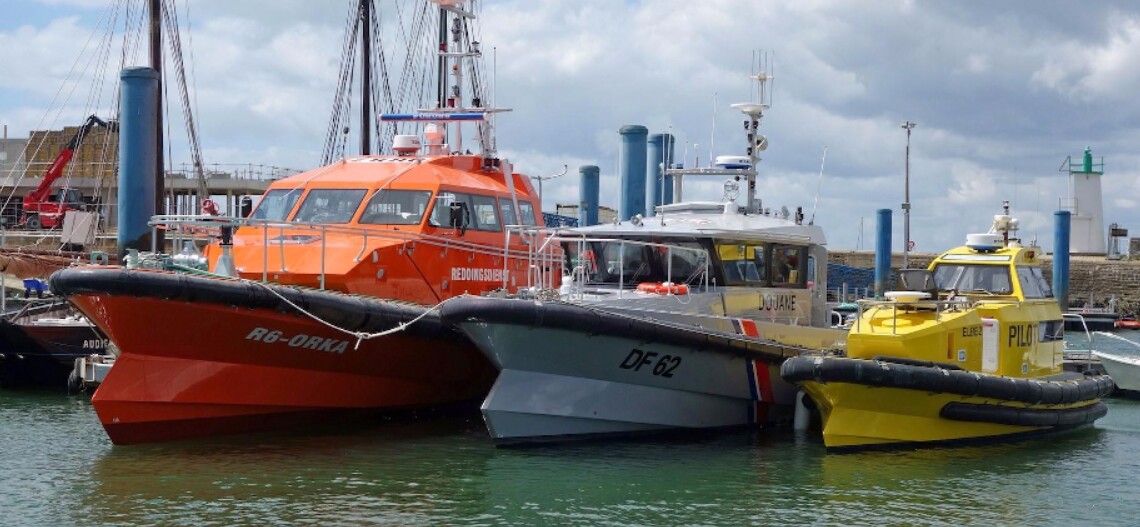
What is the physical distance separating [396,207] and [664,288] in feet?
11.0

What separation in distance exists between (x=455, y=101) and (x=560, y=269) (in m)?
3.31

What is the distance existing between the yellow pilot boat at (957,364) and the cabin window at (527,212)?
462 centimetres

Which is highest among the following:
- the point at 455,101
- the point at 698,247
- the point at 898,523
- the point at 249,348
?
the point at 455,101

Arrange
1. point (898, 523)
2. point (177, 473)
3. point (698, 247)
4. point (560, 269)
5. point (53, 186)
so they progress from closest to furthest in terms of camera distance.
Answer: point (898, 523)
point (177, 473)
point (698, 247)
point (560, 269)
point (53, 186)

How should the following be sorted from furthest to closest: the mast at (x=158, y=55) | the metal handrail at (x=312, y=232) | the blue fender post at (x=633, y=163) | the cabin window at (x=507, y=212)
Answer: the blue fender post at (x=633, y=163), the mast at (x=158, y=55), the cabin window at (x=507, y=212), the metal handrail at (x=312, y=232)

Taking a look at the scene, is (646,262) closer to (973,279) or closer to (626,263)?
(626,263)

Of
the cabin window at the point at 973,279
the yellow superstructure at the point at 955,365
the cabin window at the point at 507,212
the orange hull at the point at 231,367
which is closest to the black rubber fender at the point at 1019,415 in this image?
the yellow superstructure at the point at 955,365

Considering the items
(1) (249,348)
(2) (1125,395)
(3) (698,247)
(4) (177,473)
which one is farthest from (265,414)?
(2) (1125,395)

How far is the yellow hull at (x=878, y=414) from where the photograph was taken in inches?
532

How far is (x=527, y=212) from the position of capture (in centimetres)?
1770

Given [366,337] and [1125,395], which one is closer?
[366,337]

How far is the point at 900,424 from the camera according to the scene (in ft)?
A: 45.6

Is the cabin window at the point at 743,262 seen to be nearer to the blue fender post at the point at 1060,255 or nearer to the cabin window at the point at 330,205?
the cabin window at the point at 330,205

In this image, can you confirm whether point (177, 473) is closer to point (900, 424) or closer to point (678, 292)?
point (678, 292)
